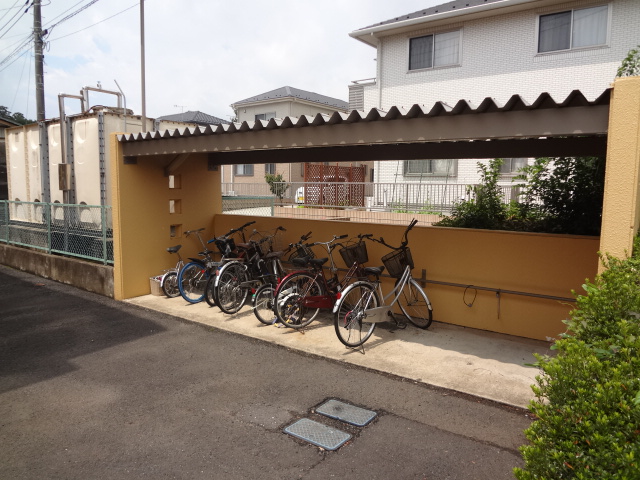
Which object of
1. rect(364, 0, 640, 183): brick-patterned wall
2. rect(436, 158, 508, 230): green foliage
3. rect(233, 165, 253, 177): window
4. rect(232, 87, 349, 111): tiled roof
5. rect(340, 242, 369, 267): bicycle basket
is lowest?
rect(340, 242, 369, 267): bicycle basket

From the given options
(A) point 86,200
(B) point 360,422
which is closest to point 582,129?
(B) point 360,422

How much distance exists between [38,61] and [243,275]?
11.7 metres

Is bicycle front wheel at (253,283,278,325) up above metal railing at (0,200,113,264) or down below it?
below

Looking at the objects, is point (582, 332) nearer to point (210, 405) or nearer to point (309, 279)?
point (210, 405)

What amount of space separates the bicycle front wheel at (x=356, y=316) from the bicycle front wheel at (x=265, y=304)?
3.28 feet

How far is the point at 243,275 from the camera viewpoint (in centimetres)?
685

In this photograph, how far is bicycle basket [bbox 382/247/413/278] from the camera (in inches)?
232

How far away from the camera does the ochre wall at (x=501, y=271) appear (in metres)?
5.42

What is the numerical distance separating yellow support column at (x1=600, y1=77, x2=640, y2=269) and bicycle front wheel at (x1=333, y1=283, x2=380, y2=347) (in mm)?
2620

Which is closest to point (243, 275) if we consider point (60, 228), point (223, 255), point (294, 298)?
point (223, 255)

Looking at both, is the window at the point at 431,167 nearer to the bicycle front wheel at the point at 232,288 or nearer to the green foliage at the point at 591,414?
the bicycle front wheel at the point at 232,288

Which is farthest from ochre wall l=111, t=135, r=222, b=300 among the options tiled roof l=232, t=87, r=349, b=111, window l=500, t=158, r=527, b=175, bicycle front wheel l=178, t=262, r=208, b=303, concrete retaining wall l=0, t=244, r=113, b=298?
tiled roof l=232, t=87, r=349, b=111

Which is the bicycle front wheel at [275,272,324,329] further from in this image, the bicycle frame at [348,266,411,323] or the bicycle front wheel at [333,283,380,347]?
the bicycle frame at [348,266,411,323]

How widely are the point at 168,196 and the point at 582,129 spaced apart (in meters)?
6.26
